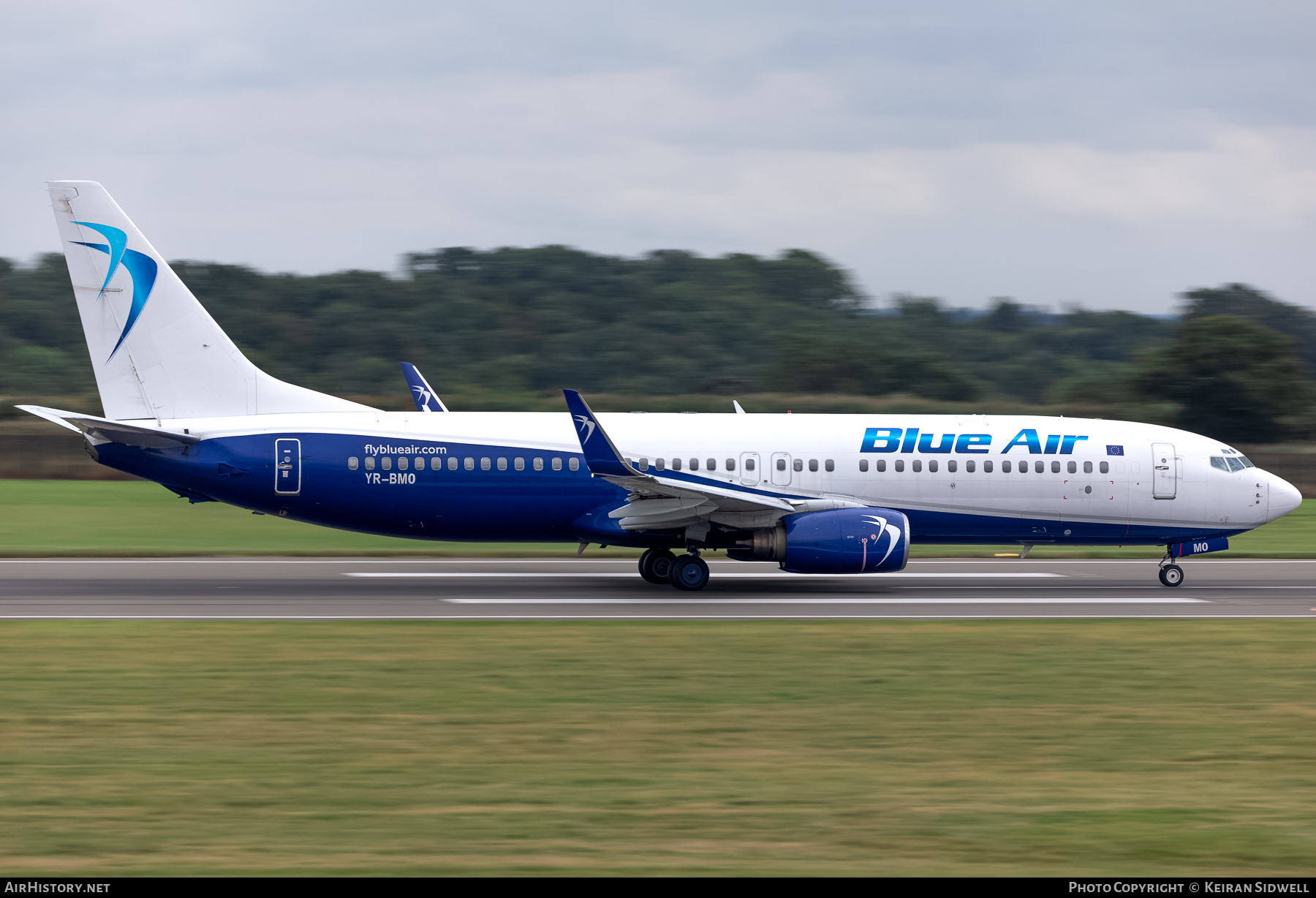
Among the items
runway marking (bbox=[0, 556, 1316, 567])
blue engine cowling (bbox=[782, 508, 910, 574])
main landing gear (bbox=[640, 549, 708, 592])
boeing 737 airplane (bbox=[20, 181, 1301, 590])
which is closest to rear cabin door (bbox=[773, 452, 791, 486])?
boeing 737 airplane (bbox=[20, 181, 1301, 590])

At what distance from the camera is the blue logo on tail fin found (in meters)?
22.7

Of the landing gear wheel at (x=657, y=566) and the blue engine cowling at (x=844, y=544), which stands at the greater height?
the blue engine cowling at (x=844, y=544)

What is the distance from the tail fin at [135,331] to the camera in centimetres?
2264

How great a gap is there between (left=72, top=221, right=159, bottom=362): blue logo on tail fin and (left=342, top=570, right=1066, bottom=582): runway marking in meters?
6.20

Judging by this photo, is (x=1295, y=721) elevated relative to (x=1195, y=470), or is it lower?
lower

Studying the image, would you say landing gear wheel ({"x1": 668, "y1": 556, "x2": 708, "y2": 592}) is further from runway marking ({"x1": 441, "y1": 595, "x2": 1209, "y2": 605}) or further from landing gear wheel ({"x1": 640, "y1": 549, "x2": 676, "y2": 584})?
runway marking ({"x1": 441, "y1": 595, "x2": 1209, "y2": 605})

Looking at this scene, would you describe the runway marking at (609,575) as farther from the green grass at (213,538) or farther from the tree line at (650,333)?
the tree line at (650,333)

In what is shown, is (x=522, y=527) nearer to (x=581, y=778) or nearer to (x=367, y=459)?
(x=367, y=459)

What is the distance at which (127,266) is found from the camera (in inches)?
898

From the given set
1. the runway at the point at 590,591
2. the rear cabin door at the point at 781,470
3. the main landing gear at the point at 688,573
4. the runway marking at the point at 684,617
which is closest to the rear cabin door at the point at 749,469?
the rear cabin door at the point at 781,470

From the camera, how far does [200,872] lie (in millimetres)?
7414

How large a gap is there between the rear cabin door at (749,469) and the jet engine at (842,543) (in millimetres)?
1507

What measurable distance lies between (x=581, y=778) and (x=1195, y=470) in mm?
18393
